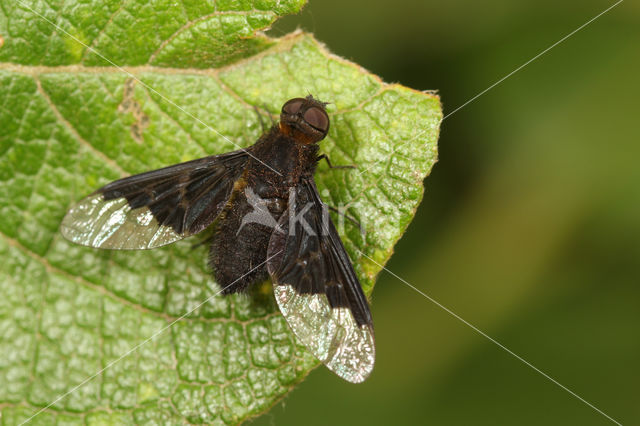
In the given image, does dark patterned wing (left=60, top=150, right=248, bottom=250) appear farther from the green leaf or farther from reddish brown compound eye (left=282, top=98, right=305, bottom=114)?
reddish brown compound eye (left=282, top=98, right=305, bottom=114)

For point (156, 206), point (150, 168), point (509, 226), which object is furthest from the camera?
point (509, 226)

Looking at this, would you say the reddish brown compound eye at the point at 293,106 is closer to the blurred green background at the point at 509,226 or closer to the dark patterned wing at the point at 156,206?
the dark patterned wing at the point at 156,206

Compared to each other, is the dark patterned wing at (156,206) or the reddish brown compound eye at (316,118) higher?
the reddish brown compound eye at (316,118)

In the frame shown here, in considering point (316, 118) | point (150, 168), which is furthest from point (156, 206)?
point (316, 118)

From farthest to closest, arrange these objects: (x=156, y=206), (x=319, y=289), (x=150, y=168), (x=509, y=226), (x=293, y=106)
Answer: (x=509, y=226), (x=150, y=168), (x=156, y=206), (x=293, y=106), (x=319, y=289)

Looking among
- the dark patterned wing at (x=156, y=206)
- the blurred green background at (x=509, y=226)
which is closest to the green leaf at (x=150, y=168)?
the dark patterned wing at (x=156, y=206)

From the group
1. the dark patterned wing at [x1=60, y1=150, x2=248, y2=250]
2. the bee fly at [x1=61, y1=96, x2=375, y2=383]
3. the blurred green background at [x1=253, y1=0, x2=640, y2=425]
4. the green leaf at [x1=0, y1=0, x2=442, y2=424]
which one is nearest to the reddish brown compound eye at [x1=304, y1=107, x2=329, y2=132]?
the bee fly at [x1=61, y1=96, x2=375, y2=383]

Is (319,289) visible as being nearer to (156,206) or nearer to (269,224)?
(269,224)
